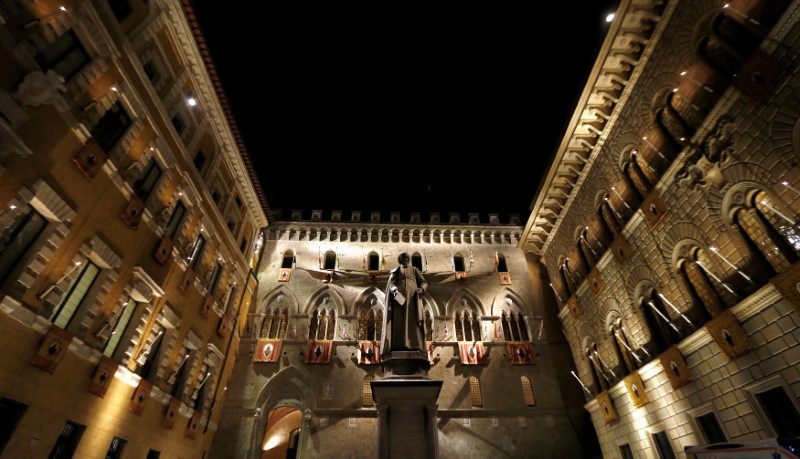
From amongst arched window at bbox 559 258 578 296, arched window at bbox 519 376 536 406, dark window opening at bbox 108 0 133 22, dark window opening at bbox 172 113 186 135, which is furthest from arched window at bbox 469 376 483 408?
dark window opening at bbox 108 0 133 22

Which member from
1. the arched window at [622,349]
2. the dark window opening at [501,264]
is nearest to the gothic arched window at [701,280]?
the arched window at [622,349]

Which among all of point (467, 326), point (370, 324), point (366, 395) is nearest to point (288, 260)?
point (370, 324)

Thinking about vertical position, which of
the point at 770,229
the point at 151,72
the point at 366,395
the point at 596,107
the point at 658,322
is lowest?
the point at 366,395

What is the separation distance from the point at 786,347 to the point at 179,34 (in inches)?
973

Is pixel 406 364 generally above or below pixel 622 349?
below

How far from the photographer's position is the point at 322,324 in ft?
81.5

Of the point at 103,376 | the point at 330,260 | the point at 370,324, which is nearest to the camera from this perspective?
the point at 103,376

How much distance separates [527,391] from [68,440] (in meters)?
21.7

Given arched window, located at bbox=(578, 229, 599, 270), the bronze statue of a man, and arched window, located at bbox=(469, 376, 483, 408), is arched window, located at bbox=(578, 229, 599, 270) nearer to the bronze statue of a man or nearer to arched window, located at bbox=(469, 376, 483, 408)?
arched window, located at bbox=(469, 376, 483, 408)

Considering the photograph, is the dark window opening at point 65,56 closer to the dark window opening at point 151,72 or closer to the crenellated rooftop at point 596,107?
the dark window opening at point 151,72

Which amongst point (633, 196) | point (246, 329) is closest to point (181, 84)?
point (246, 329)

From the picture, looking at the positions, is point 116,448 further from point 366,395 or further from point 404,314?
point 366,395

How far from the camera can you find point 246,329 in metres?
24.1

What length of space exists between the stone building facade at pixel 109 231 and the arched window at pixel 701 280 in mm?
Result: 20665
